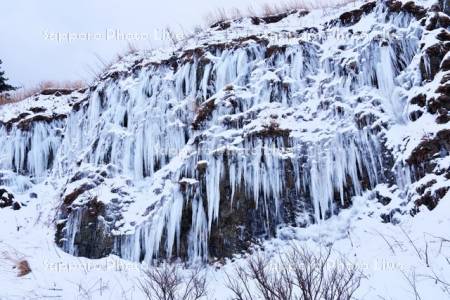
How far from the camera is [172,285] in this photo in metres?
6.61

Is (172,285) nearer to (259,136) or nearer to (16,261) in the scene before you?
(259,136)

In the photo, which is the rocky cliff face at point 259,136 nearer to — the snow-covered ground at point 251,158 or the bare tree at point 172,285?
the snow-covered ground at point 251,158

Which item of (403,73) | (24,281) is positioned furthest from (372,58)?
(24,281)

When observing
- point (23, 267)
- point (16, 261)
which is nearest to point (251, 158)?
point (23, 267)

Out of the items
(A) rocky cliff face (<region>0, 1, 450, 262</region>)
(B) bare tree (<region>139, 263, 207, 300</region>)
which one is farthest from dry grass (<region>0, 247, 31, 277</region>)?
(B) bare tree (<region>139, 263, 207, 300</region>)

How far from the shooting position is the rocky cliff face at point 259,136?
8.09 m

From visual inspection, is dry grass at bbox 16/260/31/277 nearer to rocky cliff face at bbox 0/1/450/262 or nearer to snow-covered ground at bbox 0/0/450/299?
snow-covered ground at bbox 0/0/450/299

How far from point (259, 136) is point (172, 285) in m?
3.46

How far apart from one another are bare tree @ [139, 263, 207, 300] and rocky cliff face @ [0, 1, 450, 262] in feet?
1.65

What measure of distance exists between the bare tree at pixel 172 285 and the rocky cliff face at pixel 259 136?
50cm

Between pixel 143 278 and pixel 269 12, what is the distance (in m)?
8.35

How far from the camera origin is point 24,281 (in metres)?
7.67

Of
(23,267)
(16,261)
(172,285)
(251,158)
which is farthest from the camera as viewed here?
(251,158)

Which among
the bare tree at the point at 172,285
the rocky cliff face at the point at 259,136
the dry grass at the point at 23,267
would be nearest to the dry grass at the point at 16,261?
the dry grass at the point at 23,267
